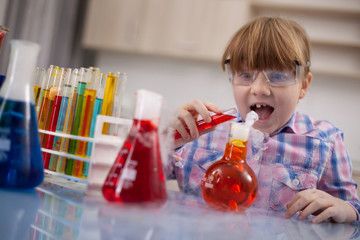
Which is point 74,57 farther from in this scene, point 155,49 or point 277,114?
point 277,114

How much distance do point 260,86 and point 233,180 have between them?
0.61 meters

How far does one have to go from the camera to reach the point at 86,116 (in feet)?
2.22

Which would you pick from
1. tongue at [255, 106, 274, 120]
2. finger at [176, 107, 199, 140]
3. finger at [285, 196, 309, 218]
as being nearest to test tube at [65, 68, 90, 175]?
finger at [176, 107, 199, 140]

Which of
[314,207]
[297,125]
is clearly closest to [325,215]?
[314,207]

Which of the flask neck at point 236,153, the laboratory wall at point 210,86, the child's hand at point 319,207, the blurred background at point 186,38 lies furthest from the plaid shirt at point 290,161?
the blurred background at point 186,38

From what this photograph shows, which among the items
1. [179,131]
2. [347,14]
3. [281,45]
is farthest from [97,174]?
[347,14]

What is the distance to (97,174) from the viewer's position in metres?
0.53

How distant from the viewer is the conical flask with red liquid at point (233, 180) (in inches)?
25.1

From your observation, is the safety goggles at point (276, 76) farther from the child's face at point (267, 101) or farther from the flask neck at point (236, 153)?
the flask neck at point (236, 153)

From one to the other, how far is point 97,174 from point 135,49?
2.81 m

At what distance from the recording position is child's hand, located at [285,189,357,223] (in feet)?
2.55

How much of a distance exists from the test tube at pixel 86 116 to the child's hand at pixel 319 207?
16.5 inches

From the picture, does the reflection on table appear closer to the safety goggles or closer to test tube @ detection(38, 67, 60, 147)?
test tube @ detection(38, 67, 60, 147)

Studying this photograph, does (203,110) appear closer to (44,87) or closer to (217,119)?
(217,119)
